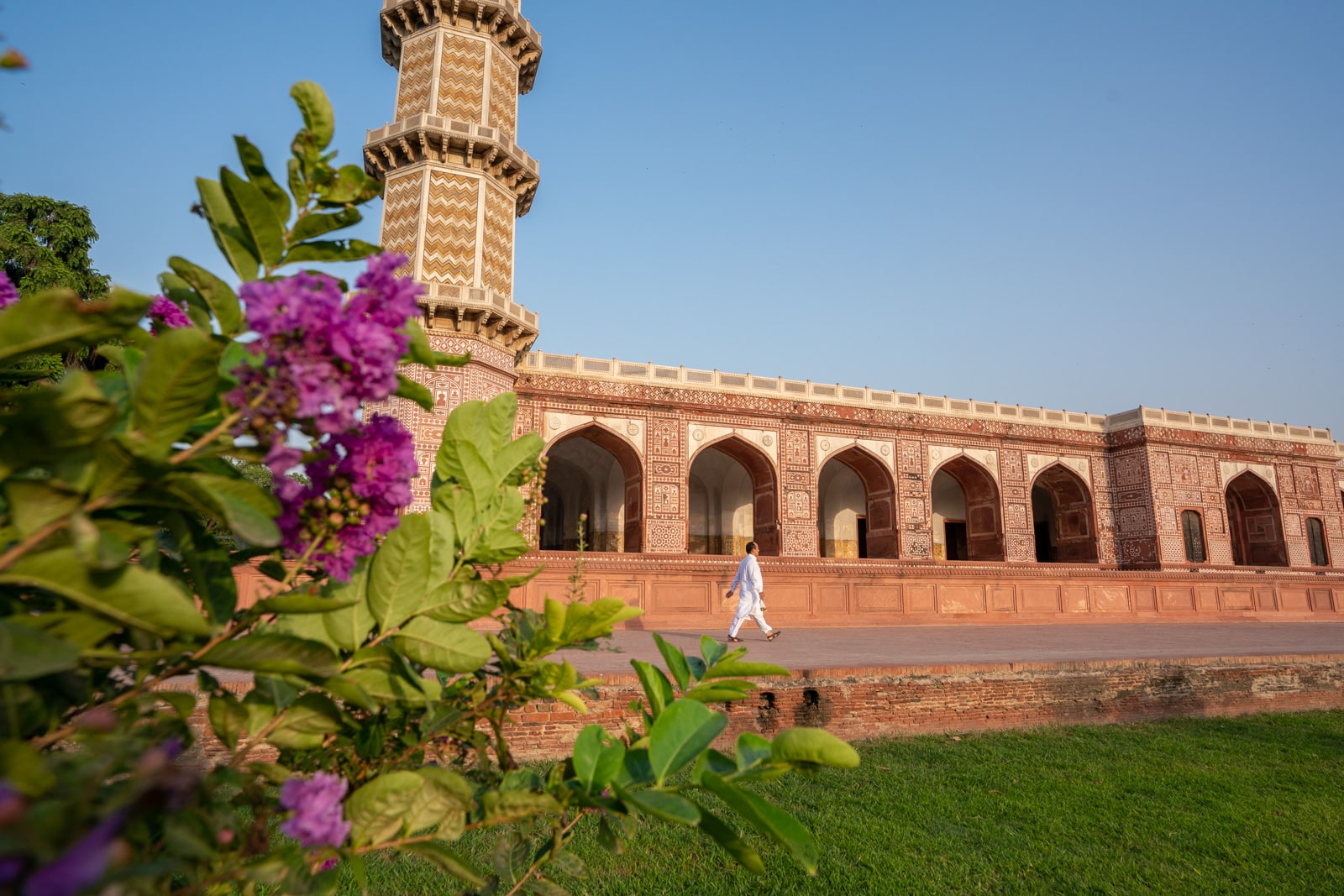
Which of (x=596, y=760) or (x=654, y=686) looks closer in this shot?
(x=596, y=760)

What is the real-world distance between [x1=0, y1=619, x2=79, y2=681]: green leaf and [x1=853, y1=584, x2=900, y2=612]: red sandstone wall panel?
35.7 ft

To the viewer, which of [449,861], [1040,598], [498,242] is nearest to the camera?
[449,861]

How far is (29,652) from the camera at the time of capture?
0.45 m

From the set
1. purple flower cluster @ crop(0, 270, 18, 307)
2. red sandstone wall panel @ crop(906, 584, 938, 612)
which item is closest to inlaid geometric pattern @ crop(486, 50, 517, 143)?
red sandstone wall panel @ crop(906, 584, 938, 612)

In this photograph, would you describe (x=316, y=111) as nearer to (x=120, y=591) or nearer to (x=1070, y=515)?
(x=120, y=591)

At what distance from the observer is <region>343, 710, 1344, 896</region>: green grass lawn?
259 centimetres

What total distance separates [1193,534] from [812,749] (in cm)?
2240

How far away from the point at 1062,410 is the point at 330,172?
2143 centimetres

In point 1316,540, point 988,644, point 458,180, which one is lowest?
point 988,644

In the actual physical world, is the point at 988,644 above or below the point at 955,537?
below

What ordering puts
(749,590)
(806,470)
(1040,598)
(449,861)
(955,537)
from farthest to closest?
(955,537) < (806,470) < (1040,598) < (749,590) < (449,861)

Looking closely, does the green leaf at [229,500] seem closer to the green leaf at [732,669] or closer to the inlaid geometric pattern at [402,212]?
the green leaf at [732,669]

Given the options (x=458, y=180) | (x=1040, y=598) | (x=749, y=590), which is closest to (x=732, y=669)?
(x=749, y=590)

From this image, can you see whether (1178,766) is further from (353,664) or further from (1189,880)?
(353,664)
